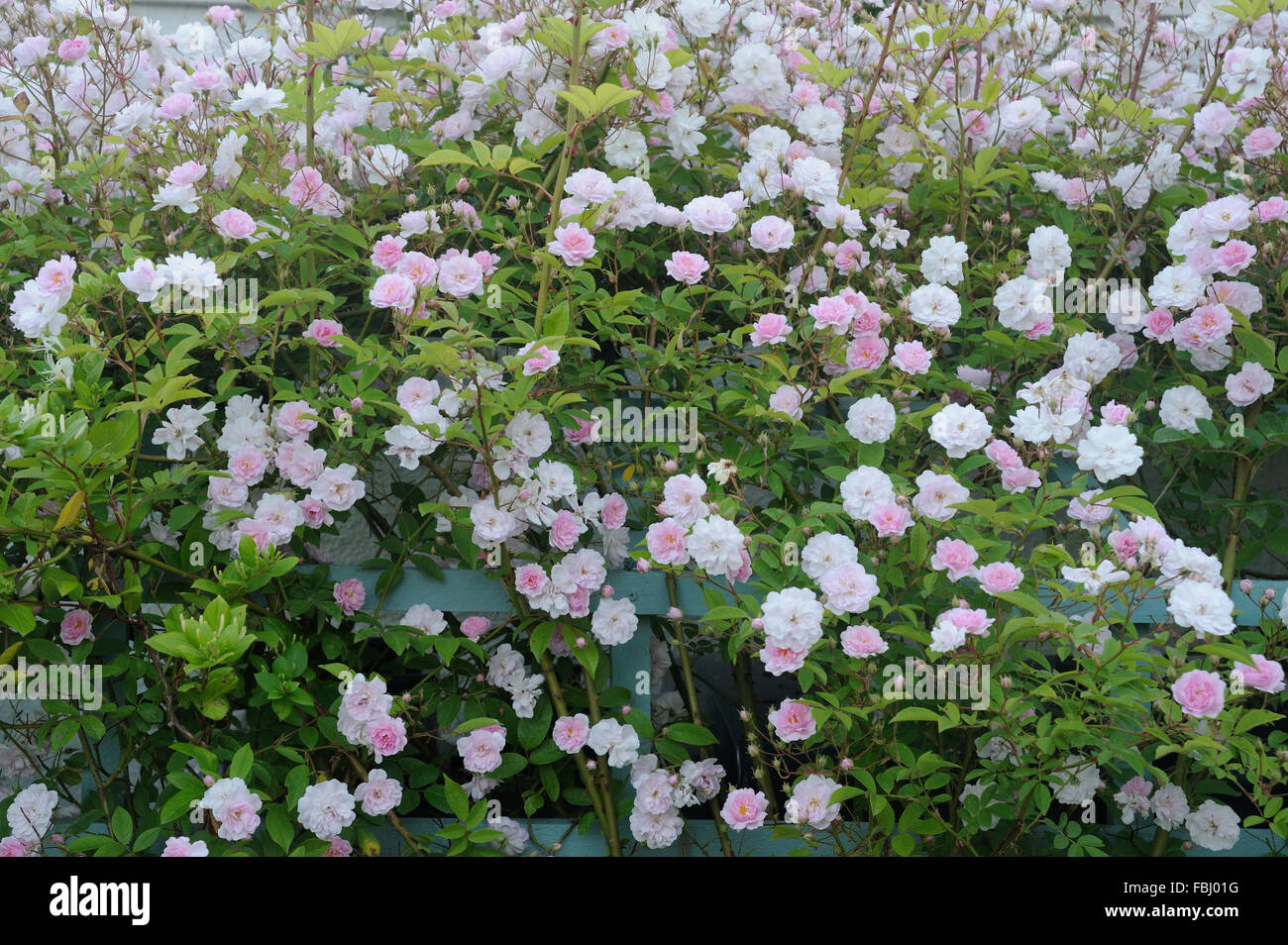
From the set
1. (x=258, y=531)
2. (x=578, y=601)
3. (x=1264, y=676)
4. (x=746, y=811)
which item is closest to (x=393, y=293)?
(x=258, y=531)

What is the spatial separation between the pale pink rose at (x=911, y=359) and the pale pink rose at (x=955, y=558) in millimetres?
373

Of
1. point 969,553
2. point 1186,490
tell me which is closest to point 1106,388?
point 1186,490

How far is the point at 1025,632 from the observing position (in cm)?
162

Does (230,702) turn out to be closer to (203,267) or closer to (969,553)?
(203,267)

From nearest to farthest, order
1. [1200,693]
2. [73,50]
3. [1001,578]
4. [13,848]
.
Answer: [1200,693]
[1001,578]
[13,848]
[73,50]

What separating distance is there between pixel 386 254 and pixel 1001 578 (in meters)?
1.17

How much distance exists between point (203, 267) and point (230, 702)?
731mm

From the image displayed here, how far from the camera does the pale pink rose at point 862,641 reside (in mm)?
1667

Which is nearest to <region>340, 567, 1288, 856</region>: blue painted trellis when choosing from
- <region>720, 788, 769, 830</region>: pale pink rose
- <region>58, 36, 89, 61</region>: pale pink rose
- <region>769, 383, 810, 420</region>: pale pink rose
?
<region>720, 788, 769, 830</region>: pale pink rose

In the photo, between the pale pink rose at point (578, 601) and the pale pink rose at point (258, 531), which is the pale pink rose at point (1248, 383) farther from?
the pale pink rose at point (258, 531)

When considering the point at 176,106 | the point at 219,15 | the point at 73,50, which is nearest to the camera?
the point at 176,106

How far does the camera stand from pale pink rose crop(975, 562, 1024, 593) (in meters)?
1.63

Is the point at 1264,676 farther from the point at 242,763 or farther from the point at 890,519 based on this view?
the point at 242,763

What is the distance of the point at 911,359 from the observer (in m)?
1.95
